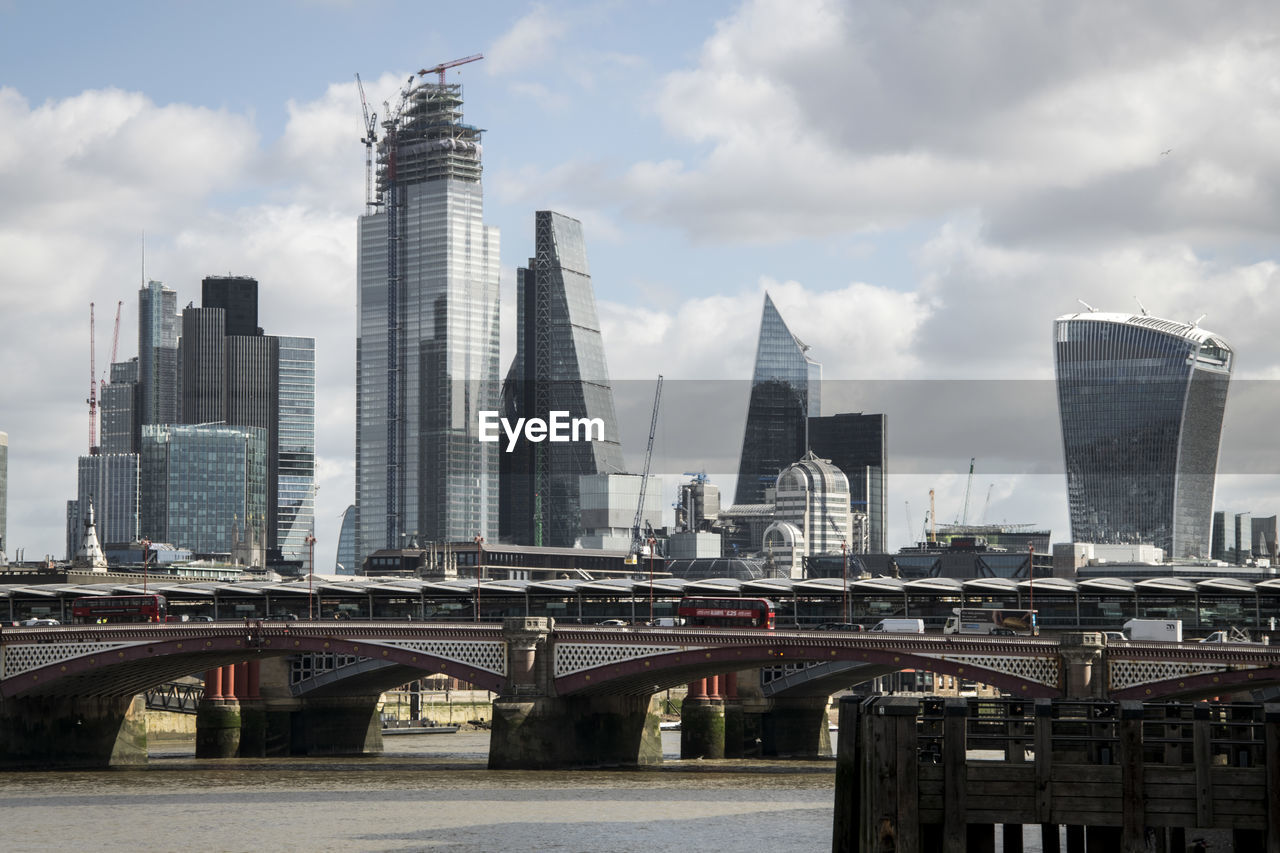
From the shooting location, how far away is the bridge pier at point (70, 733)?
4350 inches

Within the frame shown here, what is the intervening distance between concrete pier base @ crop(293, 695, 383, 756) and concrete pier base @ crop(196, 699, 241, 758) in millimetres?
4486

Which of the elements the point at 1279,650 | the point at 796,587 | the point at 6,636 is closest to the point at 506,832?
the point at 1279,650

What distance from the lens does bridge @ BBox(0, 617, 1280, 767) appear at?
95.2 m

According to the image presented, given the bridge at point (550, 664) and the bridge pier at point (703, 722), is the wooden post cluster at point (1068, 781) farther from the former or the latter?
the bridge pier at point (703, 722)

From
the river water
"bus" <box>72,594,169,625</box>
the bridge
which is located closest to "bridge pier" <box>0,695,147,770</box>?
the bridge

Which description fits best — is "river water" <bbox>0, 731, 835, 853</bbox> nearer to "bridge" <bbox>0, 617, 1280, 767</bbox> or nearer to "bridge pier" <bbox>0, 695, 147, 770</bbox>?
"bridge pier" <bbox>0, 695, 147, 770</bbox>

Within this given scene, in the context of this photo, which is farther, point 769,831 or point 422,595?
point 422,595

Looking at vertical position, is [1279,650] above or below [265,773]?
above

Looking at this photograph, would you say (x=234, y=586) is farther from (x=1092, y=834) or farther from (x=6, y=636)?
(x=1092, y=834)

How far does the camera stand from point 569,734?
104 m

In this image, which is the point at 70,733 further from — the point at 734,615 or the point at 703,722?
the point at 734,615

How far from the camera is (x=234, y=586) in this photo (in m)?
133

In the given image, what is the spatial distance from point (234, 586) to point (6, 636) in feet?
74.6

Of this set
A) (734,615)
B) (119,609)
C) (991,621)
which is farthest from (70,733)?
(991,621)
